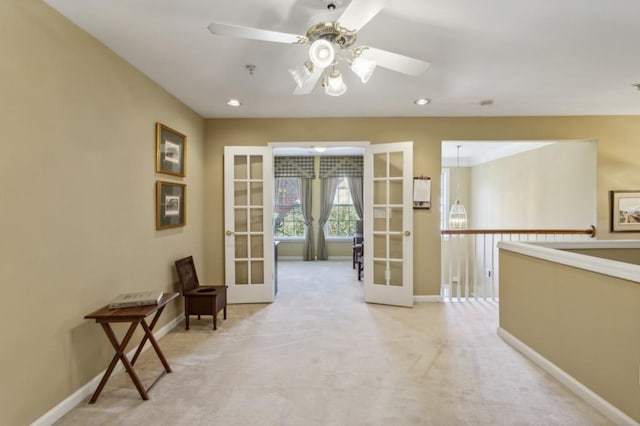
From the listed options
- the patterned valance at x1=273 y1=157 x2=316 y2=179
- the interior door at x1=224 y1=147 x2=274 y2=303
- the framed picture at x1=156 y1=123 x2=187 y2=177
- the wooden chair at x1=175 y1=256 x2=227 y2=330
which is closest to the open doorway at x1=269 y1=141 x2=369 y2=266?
the patterned valance at x1=273 y1=157 x2=316 y2=179

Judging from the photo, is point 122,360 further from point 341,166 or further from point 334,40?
point 341,166

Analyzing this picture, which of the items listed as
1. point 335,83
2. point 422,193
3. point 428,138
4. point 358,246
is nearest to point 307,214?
point 358,246

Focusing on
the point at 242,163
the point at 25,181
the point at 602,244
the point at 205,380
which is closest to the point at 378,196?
the point at 242,163

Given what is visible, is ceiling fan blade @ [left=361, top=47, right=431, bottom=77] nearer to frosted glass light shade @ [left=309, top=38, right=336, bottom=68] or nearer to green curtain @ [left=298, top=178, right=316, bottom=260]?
frosted glass light shade @ [left=309, top=38, right=336, bottom=68]

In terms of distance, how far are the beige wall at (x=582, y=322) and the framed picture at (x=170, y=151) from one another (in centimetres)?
341

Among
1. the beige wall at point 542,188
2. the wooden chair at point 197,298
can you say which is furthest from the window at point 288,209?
the beige wall at point 542,188

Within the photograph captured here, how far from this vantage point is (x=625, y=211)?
3.85 meters

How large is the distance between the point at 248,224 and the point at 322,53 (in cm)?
278

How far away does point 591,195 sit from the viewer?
3932mm

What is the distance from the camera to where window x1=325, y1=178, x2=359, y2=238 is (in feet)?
24.0

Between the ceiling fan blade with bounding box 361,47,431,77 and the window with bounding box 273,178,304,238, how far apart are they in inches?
213

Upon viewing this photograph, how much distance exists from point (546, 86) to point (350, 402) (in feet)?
10.8

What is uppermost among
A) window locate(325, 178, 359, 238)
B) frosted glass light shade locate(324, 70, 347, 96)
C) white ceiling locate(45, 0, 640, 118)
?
white ceiling locate(45, 0, 640, 118)

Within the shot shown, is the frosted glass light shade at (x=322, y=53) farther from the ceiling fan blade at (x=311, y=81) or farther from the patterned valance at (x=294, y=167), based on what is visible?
the patterned valance at (x=294, y=167)
